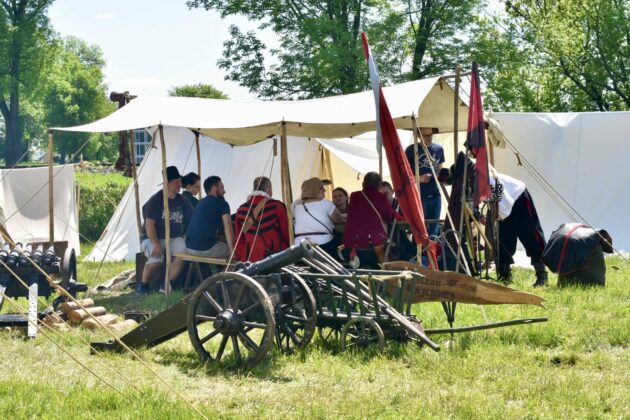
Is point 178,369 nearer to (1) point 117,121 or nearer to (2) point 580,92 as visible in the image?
(1) point 117,121

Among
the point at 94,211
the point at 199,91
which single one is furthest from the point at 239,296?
the point at 199,91

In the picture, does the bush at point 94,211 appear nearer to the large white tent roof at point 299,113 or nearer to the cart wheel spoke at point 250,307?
the large white tent roof at point 299,113

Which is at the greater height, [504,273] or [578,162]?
[578,162]

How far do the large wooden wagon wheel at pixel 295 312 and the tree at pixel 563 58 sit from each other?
14.4 m

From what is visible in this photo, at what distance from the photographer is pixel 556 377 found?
4.54 meters

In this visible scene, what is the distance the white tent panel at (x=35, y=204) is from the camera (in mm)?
11258

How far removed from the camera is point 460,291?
16.7ft

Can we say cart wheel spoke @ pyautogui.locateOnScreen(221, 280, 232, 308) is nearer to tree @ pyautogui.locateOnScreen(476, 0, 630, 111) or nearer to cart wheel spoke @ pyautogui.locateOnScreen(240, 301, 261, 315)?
cart wheel spoke @ pyautogui.locateOnScreen(240, 301, 261, 315)

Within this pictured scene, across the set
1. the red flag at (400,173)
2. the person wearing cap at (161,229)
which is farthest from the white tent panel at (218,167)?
the red flag at (400,173)

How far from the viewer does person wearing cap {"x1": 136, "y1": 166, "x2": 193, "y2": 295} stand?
8.26 meters

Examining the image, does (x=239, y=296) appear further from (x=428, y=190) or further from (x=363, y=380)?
(x=428, y=190)

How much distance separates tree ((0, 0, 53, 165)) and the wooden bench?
84.5 feet

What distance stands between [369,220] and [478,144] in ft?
3.41

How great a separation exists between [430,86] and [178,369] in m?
3.63
